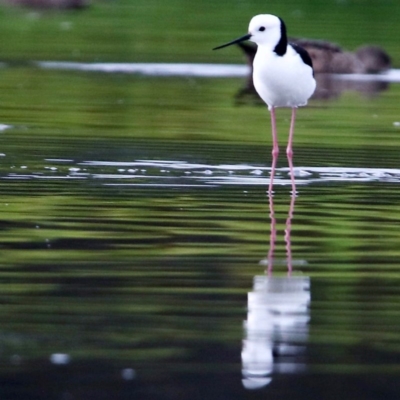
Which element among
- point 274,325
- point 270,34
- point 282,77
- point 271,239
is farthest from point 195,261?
point 270,34

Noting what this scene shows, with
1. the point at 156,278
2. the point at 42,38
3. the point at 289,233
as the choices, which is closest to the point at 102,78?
the point at 42,38

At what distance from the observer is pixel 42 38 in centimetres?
3253

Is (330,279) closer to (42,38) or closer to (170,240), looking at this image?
(170,240)

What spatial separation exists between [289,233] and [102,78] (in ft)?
46.5

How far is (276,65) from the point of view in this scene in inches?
496

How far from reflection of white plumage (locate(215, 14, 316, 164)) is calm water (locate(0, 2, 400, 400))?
25.3 inches

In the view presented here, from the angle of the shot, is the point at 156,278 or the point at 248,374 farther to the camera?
the point at 156,278

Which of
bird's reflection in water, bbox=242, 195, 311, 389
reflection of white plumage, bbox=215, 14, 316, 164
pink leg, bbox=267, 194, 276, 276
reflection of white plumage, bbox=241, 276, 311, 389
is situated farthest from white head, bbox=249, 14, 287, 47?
reflection of white plumage, bbox=241, 276, 311, 389

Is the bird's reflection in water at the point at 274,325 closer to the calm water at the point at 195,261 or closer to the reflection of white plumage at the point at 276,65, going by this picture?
the calm water at the point at 195,261

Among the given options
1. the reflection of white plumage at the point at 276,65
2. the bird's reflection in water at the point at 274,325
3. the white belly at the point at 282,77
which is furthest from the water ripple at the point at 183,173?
the bird's reflection in water at the point at 274,325

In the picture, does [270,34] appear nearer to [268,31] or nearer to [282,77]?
[268,31]

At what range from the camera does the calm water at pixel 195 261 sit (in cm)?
606

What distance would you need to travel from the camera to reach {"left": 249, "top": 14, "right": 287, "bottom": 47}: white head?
12.7 meters

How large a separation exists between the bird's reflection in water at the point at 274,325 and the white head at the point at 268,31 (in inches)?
172
